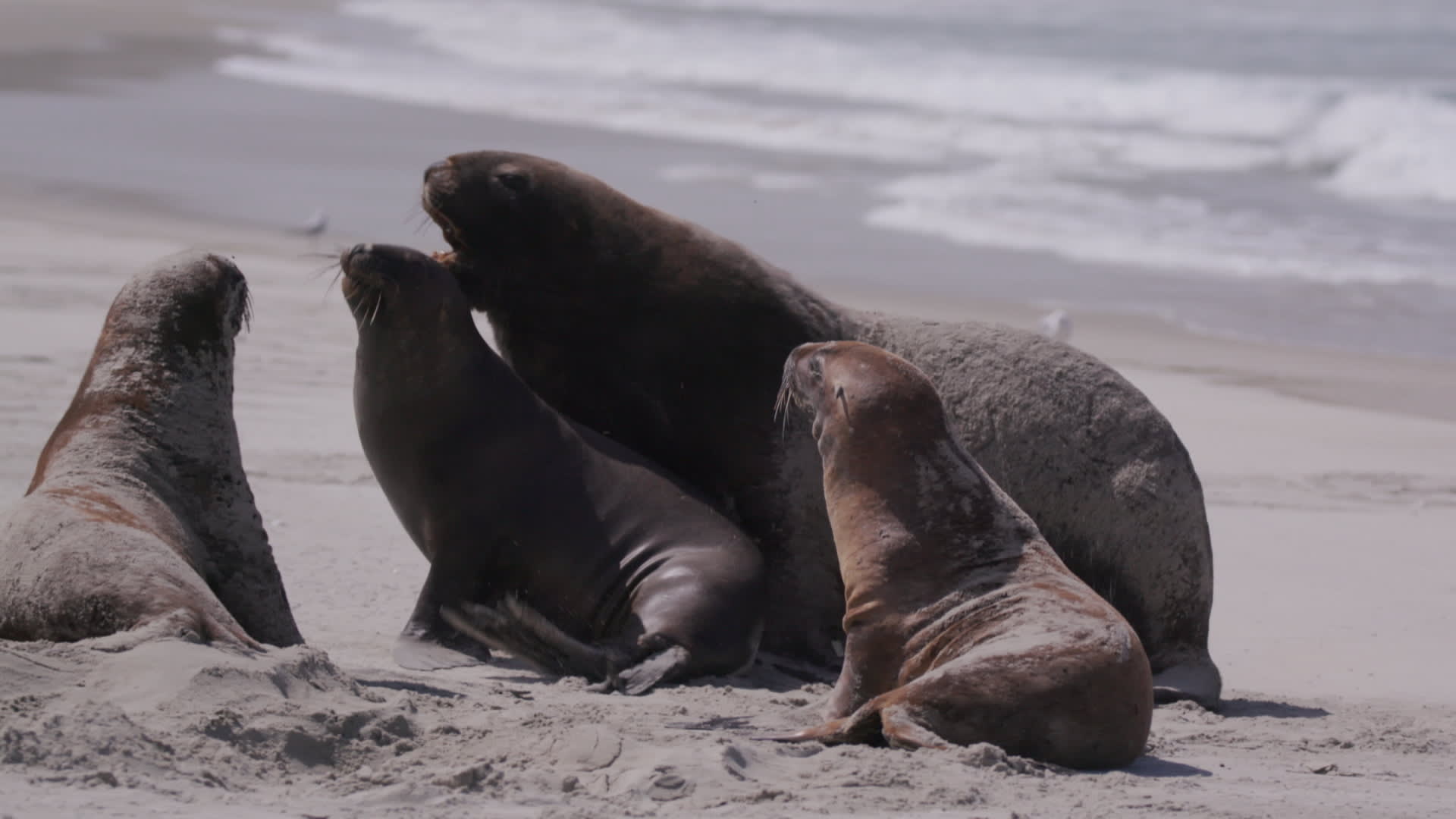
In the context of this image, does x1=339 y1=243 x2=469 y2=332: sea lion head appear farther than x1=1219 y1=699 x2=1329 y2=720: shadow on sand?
Yes

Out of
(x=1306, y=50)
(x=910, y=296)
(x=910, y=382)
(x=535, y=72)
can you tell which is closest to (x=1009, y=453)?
(x=910, y=382)

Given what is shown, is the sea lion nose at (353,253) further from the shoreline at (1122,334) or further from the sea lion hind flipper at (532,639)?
the shoreline at (1122,334)

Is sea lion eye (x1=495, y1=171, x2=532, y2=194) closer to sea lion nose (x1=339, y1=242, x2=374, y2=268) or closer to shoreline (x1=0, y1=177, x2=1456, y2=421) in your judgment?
sea lion nose (x1=339, y1=242, x2=374, y2=268)

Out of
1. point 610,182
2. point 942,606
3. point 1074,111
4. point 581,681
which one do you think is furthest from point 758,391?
point 1074,111

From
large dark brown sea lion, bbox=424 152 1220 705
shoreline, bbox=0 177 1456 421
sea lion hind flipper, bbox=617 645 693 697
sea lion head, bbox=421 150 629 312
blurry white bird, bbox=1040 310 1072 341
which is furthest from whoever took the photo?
blurry white bird, bbox=1040 310 1072 341

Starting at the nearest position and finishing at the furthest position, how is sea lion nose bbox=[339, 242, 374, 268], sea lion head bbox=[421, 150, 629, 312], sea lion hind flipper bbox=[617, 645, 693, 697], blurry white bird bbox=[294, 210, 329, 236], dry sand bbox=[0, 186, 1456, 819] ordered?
dry sand bbox=[0, 186, 1456, 819]
sea lion hind flipper bbox=[617, 645, 693, 697]
sea lion nose bbox=[339, 242, 374, 268]
sea lion head bbox=[421, 150, 629, 312]
blurry white bird bbox=[294, 210, 329, 236]

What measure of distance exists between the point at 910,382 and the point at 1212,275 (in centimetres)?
1137

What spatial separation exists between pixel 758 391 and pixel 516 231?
1069mm

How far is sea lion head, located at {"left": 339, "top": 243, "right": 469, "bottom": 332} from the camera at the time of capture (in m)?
6.34

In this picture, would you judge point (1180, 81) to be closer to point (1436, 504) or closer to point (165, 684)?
point (1436, 504)

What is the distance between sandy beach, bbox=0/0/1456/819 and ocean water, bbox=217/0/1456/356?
1.60m

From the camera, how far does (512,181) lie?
22.0 ft

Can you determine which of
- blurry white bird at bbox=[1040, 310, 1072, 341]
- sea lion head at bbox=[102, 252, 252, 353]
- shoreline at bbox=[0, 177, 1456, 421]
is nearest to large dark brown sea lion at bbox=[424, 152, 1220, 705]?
sea lion head at bbox=[102, 252, 252, 353]

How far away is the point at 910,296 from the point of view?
14.4 meters
